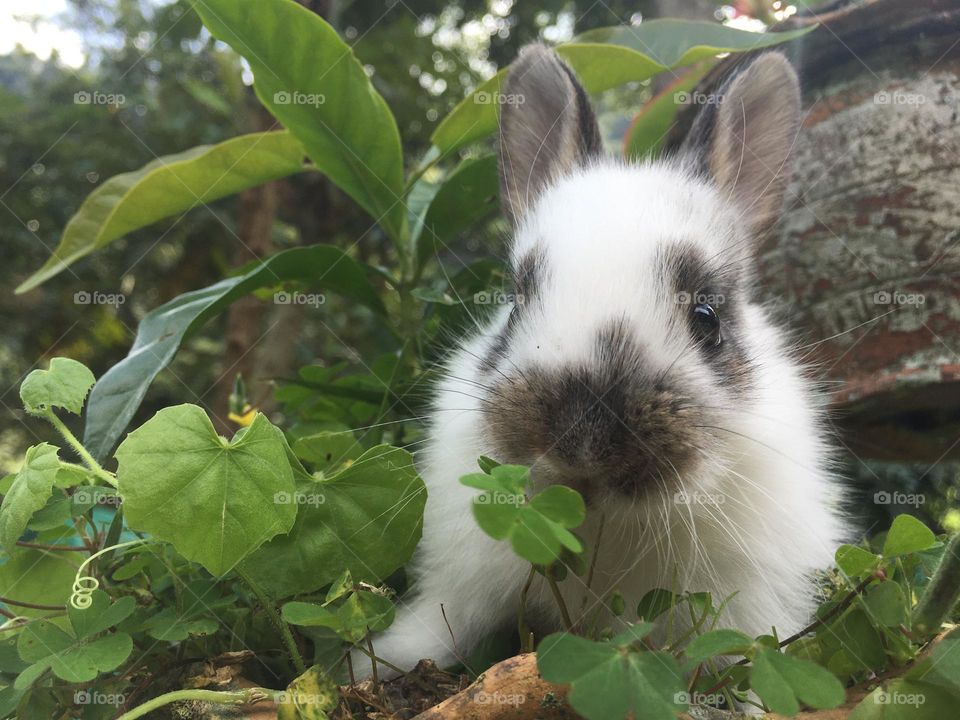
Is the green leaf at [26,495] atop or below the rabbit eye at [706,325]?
below

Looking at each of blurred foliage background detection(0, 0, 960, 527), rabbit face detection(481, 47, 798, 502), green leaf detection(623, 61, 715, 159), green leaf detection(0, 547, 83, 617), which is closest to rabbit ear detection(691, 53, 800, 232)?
rabbit face detection(481, 47, 798, 502)

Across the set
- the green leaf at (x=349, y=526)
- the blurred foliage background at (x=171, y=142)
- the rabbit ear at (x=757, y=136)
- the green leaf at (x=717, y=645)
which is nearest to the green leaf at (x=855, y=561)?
the green leaf at (x=717, y=645)

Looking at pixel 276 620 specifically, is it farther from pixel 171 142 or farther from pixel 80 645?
pixel 171 142

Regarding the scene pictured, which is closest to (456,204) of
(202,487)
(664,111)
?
(664,111)

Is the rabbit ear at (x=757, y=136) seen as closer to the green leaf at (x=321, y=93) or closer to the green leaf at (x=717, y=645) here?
the green leaf at (x=321, y=93)

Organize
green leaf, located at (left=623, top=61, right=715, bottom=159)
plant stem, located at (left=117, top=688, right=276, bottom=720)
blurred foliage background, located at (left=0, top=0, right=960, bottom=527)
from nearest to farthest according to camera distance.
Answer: plant stem, located at (left=117, top=688, right=276, bottom=720)
green leaf, located at (left=623, top=61, right=715, bottom=159)
blurred foliage background, located at (left=0, top=0, right=960, bottom=527)

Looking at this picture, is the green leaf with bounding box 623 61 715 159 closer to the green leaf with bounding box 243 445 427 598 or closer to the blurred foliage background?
the green leaf with bounding box 243 445 427 598
